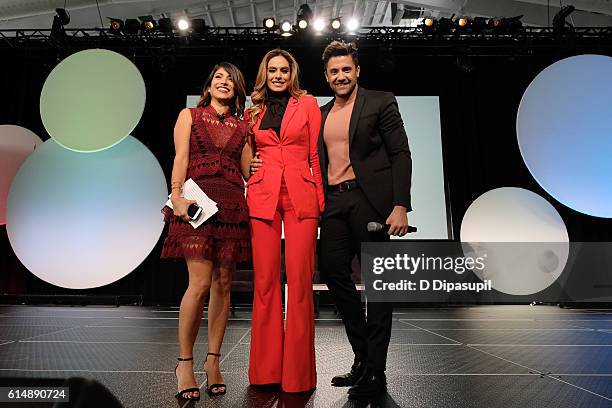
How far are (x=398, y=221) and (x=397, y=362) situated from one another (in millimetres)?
905

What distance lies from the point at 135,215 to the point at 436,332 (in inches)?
162

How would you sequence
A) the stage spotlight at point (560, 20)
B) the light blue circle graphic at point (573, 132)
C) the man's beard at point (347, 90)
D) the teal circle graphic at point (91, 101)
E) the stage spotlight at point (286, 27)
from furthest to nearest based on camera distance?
the stage spotlight at point (286, 27) < the stage spotlight at point (560, 20) < the teal circle graphic at point (91, 101) < the light blue circle graphic at point (573, 132) < the man's beard at point (347, 90)

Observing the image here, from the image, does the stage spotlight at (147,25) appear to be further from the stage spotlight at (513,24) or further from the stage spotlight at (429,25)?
the stage spotlight at (513,24)

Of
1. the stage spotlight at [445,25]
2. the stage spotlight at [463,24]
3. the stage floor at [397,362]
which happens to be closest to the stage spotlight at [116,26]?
the stage floor at [397,362]

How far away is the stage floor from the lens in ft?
5.11

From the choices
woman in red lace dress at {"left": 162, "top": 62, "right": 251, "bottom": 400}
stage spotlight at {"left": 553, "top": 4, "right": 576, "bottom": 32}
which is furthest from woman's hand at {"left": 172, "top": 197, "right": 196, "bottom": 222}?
stage spotlight at {"left": 553, "top": 4, "right": 576, "bottom": 32}

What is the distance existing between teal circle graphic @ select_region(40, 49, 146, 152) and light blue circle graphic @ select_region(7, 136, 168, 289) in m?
0.51

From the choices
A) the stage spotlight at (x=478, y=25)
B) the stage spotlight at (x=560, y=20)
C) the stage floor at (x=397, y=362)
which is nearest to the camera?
the stage floor at (x=397, y=362)

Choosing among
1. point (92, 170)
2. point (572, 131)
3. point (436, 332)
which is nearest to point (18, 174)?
point (92, 170)

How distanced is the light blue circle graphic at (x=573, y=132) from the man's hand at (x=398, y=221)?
4.64 m

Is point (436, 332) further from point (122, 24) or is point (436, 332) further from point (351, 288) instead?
point (122, 24)

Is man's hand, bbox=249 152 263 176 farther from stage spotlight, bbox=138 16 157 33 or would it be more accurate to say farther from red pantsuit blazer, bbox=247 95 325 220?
stage spotlight, bbox=138 16 157 33

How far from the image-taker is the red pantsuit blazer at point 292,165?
68.7 inches

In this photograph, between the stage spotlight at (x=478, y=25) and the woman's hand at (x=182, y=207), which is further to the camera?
the stage spotlight at (x=478, y=25)
